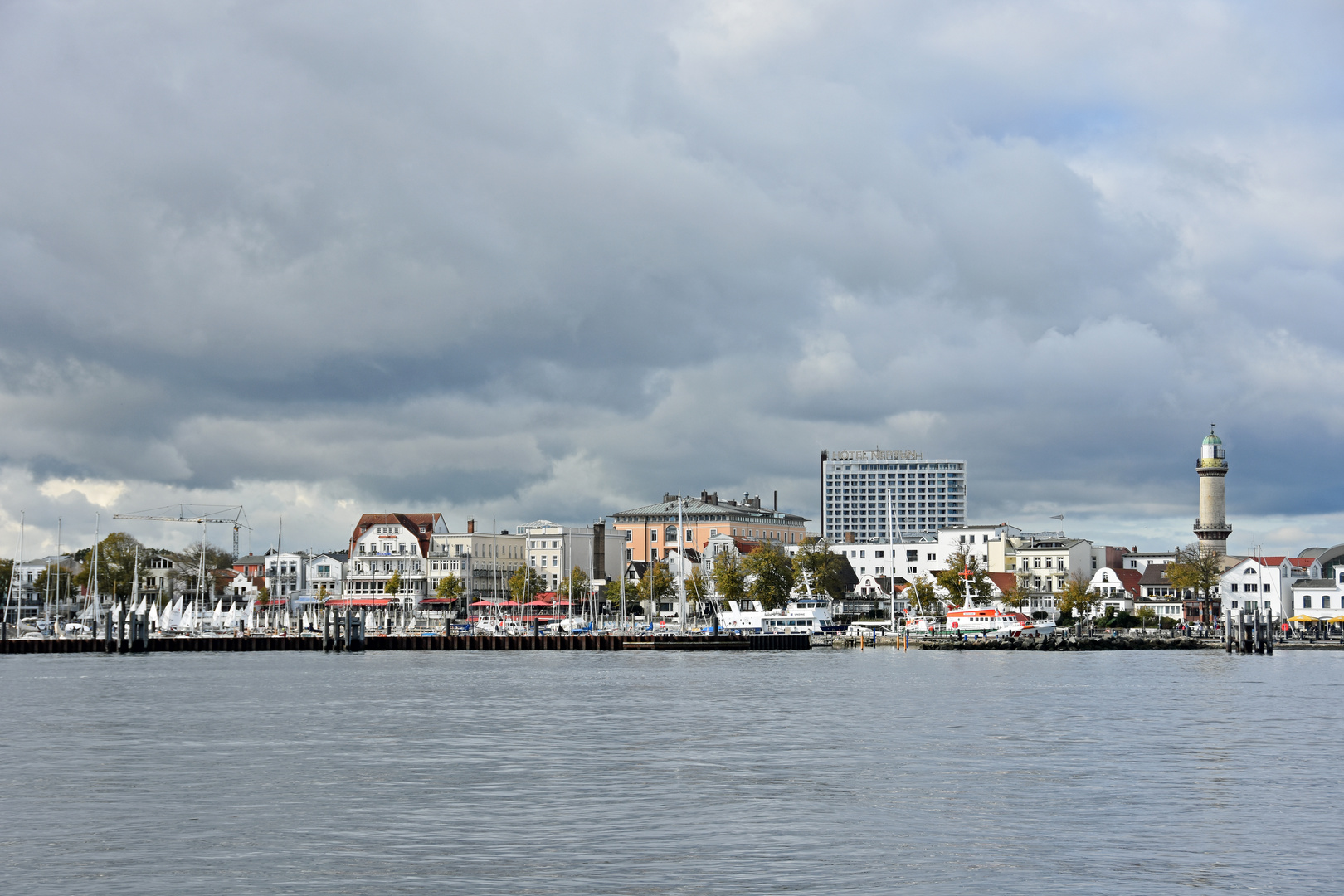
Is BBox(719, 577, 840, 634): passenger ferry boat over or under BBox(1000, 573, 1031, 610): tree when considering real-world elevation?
under

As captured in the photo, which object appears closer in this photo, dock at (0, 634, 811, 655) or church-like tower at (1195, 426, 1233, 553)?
dock at (0, 634, 811, 655)

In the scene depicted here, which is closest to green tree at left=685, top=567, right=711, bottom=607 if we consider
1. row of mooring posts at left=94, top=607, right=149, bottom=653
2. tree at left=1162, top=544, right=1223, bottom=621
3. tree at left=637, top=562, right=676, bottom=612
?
tree at left=637, top=562, right=676, bottom=612

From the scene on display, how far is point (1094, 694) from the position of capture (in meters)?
76.2

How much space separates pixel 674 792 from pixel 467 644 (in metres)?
118

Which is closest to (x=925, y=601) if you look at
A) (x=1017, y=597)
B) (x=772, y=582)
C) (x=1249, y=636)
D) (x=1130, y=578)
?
(x=1017, y=597)

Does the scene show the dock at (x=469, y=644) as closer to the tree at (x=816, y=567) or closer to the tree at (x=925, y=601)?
the tree at (x=816, y=567)

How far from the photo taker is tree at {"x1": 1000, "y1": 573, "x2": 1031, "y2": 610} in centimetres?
17238

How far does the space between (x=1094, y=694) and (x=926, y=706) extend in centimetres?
1328

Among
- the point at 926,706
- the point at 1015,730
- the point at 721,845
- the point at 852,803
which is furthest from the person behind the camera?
the point at 926,706

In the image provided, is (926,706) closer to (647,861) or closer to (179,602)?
(647,861)

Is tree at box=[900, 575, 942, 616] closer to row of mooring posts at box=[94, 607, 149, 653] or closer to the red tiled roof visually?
the red tiled roof

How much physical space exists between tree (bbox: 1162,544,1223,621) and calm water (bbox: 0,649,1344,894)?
295ft

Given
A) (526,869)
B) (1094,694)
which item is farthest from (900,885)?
(1094,694)

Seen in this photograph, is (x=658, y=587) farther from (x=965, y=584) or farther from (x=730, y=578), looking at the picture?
(x=965, y=584)
